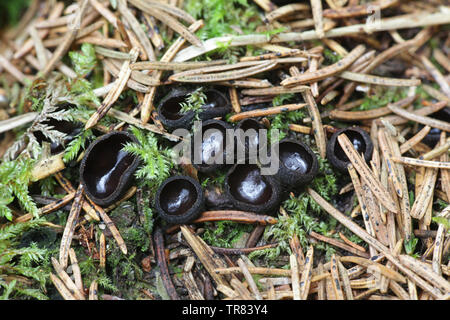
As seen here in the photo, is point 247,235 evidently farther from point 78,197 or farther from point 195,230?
point 78,197

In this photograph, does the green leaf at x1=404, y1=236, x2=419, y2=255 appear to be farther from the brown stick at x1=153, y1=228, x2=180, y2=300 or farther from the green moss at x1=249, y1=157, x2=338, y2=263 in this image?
the brown stick at x1=153, y1=228, x2=180, y2=300

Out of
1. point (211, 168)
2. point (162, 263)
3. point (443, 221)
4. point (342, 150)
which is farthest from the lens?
point (342, 150)

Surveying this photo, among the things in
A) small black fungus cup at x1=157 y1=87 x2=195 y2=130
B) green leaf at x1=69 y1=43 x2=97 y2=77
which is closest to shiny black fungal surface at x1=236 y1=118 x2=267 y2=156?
small black fungus cup at x1=157 y1=87 x2=195 y2=130

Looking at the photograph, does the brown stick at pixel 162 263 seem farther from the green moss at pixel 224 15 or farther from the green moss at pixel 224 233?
the green moss at pixel 224 15

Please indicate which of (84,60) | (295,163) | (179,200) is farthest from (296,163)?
(84,60)

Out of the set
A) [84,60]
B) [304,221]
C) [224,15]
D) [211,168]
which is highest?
[224,15]

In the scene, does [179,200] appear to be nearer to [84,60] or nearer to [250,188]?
[250,188]

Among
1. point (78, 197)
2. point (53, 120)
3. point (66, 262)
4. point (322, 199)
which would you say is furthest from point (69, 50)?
point (322, 199)
